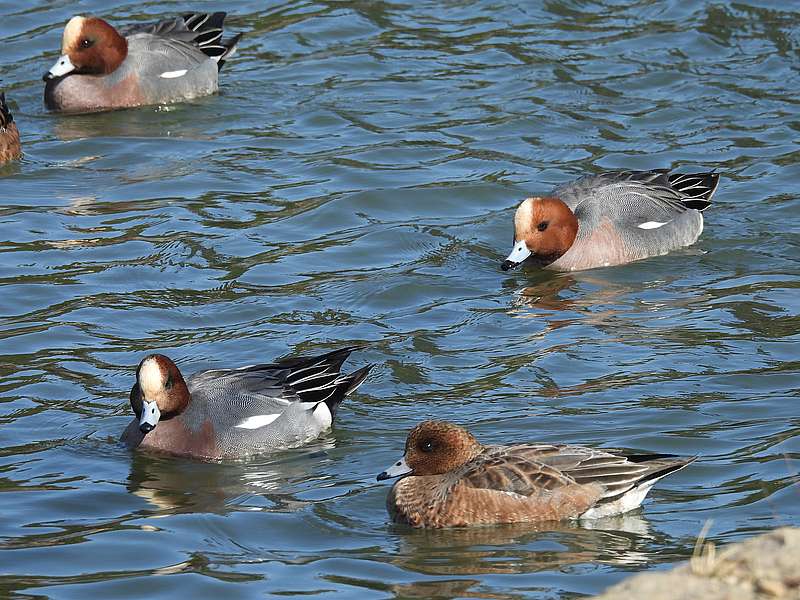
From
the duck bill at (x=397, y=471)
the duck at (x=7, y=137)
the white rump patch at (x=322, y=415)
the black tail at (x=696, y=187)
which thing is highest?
the duck at (x=7, y=137)

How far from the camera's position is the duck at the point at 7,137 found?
11789mm

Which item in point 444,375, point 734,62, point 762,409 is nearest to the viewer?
point 762,409

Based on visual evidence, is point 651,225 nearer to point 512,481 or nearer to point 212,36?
point 512,481

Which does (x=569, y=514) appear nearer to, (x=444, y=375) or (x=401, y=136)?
(x=444, y=375)

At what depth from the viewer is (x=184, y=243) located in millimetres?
10594

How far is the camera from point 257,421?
313 inches

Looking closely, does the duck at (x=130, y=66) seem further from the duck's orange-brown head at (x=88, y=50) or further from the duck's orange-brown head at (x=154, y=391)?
the duck's orange-brown head at (x=154, y=391)

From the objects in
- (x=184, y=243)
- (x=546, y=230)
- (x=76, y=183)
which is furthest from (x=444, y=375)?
(x=76, y=183)

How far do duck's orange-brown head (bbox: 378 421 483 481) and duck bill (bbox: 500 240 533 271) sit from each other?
3451mm

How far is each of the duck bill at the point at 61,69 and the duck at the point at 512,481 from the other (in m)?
7.39

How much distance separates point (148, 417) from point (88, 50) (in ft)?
21.0

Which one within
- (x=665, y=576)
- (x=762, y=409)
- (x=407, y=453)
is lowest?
(x=762, y=409)

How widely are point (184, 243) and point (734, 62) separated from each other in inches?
228

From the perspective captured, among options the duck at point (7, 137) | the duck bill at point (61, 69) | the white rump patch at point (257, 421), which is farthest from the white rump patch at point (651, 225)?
the duck bill at point (61, 69)
